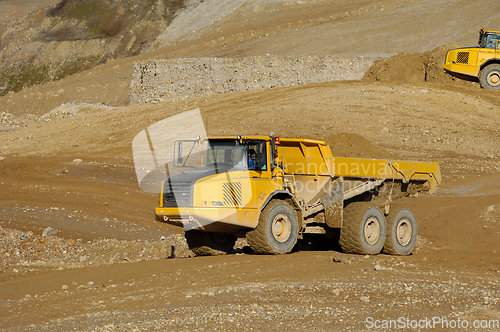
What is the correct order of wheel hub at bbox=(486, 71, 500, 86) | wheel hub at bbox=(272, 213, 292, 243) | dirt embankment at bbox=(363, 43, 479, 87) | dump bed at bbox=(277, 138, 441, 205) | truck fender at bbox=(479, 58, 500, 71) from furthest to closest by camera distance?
dirt embankment at bbox=(363, 43, 479, 87), wheel hub at bbox=(486, 71, 500, 86), truck fender at bbox=(479, 58, 500, 71), dump bed at bbox=(277, 138, 441, 205), wheel hub at bbox=(272, 213, 292, 243)

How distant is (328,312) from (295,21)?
43.9 metres

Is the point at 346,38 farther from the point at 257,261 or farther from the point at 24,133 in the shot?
the point at 257,261

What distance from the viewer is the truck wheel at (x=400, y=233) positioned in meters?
12.9

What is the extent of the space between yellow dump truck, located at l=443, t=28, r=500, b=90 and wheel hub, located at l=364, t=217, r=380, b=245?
1926 centimetres

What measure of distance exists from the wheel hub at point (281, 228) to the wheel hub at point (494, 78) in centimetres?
2228

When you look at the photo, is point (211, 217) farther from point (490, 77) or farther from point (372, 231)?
point (490, 77)

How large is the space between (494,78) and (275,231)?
23.0 meters

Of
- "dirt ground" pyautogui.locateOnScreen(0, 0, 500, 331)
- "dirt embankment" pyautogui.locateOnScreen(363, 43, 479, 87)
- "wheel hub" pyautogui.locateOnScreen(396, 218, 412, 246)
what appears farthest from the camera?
"dirt embankment" pyautogui.locateOnScreen(363, 43, 479, 87)

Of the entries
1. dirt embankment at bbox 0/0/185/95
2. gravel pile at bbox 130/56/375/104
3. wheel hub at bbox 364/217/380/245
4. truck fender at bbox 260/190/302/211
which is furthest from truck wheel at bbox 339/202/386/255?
dirt embankment at bbox 0/0/185/95

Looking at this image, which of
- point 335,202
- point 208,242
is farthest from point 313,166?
point 208,242

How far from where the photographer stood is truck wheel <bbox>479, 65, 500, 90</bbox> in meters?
29.2

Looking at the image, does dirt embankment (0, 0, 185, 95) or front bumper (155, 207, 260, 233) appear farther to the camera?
dirt embankment (0, 0, 185, 95)

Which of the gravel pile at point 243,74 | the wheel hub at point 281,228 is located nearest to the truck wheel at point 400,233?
the wheel hub at point 281,228

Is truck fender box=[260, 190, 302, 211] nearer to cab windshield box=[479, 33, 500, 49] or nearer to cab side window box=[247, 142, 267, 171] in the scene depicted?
cab side window box=[247, 142, 267, 171]
